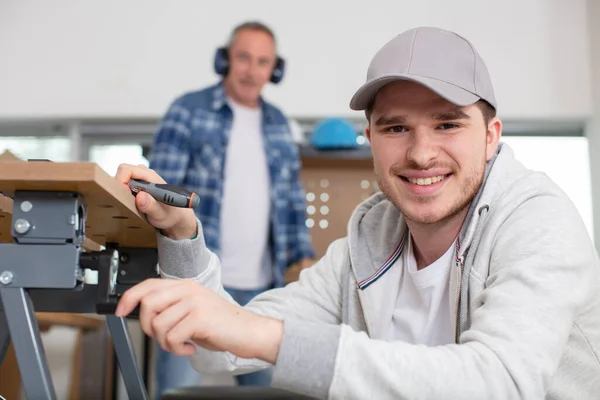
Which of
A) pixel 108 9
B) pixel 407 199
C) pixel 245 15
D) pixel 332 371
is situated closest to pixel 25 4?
pixel 108 9

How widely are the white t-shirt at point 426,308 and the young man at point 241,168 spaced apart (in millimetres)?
1278

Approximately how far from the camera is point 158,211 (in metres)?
1.02

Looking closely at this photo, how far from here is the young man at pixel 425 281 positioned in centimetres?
75

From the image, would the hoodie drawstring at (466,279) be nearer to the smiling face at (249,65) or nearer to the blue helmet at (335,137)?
the smiling face at (249,65)

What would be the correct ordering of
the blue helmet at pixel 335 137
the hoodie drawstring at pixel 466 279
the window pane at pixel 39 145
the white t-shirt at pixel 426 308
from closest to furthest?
the hoodie drawstring at pixel 466 279
the white t-shirt at pixel 426 308
the blue helmet at pixel 335 137
the window pane at pixel 39 145

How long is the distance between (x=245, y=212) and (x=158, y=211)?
1.52 meters

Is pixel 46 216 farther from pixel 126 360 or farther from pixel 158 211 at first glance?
pixel 126 360

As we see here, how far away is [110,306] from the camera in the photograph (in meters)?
0.84

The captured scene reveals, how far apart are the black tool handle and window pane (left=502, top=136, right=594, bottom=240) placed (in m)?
3.14

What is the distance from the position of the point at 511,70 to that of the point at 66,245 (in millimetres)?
3383

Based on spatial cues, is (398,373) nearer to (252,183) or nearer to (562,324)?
(562,324)

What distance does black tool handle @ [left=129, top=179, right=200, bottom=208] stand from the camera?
3.12ft

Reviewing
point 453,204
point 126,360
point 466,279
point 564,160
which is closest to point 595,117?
point 564,160

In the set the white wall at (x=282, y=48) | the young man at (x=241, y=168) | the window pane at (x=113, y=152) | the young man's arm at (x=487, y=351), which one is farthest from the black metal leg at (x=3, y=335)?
the window pane at (x=113, y=152)
